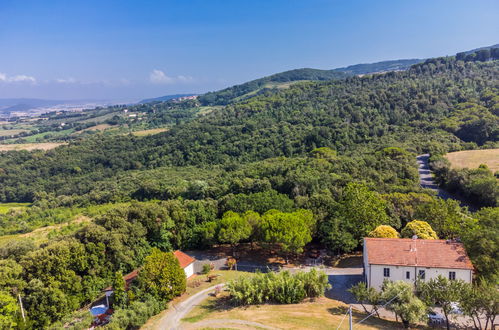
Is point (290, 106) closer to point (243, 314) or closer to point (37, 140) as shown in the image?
point (243, 314)

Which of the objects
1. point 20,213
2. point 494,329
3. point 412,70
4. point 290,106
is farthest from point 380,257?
point 412,70

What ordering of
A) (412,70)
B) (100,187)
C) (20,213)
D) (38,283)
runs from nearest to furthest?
1. (38,283)
2. (20,213)
3. (100,187)
4. (412,70)

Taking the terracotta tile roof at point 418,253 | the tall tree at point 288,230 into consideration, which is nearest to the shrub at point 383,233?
the terracotta tile roof at point 418,253

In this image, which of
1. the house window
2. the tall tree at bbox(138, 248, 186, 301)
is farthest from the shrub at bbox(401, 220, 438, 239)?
the tall tree at bbox(138, 248, 186, 301)

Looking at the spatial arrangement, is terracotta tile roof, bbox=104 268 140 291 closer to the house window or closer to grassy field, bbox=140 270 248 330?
grassy field, bbox=140 270 248 330

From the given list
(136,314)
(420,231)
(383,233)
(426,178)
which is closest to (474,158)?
(426,178)
